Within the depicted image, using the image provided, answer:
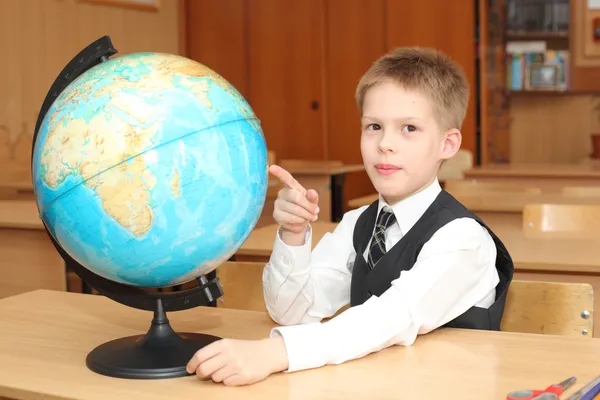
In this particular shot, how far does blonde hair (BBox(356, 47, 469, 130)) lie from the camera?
1651 millimetres

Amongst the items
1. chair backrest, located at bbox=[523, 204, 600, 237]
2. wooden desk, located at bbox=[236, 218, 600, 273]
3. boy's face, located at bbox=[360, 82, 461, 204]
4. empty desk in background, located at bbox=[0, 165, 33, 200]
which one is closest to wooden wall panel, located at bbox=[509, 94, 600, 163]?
empty desk in background, located at bbox=[0, 165, 33, 200]

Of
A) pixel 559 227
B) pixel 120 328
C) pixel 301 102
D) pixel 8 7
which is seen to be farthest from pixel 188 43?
pixel 120 328

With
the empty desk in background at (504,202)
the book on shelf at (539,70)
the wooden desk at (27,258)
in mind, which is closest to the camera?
the wooden desk at (27,258)

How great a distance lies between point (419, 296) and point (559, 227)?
1.88m

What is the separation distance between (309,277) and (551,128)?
653 centimetres

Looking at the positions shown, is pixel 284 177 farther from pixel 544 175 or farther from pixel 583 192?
pixel 544 175

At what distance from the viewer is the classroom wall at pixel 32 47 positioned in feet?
22.2

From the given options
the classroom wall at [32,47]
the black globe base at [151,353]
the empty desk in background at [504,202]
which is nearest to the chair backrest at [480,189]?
the empty desk in background at [504,202]

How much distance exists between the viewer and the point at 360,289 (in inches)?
66.5

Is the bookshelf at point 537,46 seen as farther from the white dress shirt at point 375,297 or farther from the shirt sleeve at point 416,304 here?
the shirt sleeve at point 416,304

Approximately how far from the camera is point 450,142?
1.71 meters

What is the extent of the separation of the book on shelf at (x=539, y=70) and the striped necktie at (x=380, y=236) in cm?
604

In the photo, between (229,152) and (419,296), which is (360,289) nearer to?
(419,296)

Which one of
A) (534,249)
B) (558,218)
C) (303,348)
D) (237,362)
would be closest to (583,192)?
(558,218)
